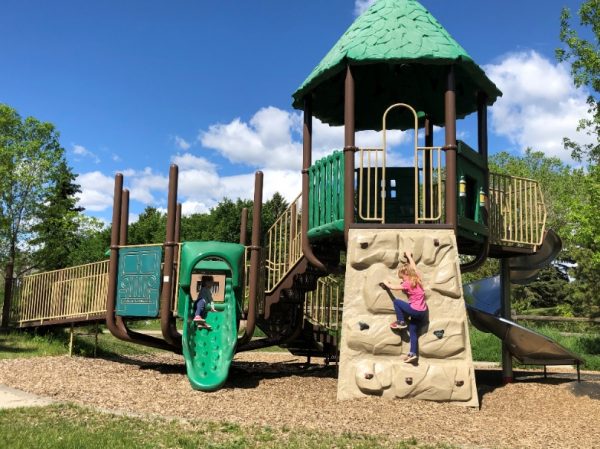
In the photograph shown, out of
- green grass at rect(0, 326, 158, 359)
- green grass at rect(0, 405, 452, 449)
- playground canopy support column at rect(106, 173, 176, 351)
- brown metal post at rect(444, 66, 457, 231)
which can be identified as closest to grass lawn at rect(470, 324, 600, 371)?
green grass at rect(0, 326, 158, 359)

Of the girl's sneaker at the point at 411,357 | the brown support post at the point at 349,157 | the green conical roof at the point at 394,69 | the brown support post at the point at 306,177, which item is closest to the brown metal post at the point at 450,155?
the green conical roof at the point at 394,69

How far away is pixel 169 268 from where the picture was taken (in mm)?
9734

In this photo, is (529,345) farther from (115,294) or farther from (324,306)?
(115,294)

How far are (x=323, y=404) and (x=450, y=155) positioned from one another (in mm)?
4115

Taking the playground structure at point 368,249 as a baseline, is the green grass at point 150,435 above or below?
below

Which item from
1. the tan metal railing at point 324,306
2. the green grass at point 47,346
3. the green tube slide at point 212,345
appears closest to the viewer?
the green tube slide at point 212,345

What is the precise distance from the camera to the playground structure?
7906mm

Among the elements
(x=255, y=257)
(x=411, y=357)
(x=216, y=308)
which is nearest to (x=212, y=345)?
(x=216, y=308)

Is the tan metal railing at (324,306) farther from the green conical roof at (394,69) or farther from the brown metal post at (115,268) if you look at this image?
the brown metal post at (115,268)

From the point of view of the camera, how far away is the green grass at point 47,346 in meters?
13.1

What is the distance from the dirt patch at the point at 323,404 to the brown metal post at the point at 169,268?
2.97ft

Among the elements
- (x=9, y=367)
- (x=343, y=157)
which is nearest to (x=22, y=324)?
(x=9, y=367)

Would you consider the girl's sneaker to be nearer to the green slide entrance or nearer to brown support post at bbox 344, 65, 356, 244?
brown support post at bbox 344, 65, 356, 244

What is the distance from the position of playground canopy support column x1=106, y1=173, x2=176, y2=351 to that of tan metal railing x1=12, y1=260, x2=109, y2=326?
1.06m
